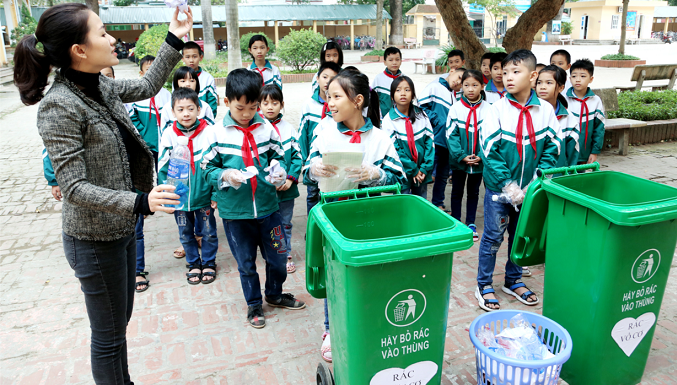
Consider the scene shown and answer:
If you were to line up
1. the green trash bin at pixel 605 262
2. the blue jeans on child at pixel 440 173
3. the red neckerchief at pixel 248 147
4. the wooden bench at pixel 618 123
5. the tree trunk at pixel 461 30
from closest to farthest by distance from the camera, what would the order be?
the green trash bin at pixel 605 262 < the red neckerchief at pixel 248 147 < the blue jeans on child at pixel 440 173 < the tree trunk at pixel 461 30 < the wooden bench at pixel 618 123

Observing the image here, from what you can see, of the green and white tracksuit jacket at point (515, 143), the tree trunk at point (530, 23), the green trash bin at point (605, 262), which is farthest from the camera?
the tree trunk at point (530, 23)

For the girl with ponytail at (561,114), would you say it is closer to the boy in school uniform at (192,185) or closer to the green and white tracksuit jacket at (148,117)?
the boy in school uniform at (192,185)

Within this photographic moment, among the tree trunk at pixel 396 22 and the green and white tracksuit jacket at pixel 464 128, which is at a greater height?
the tree trunk at pixel 396 22

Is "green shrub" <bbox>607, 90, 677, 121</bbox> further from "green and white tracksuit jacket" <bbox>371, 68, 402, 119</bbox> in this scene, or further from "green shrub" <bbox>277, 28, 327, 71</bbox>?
"green shrub" <bbox>277, 28, 327, 71</bbox>

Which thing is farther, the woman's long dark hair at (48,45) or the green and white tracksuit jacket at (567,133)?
the green and white tracksuit jacket at (567,133)

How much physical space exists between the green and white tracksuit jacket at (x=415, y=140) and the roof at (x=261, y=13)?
1474 inches

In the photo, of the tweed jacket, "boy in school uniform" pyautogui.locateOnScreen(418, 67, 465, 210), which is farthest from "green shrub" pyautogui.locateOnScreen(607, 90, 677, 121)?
the tweed jacket

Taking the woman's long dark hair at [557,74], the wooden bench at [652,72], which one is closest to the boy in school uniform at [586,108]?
the woman's long dark hair at [557,74]

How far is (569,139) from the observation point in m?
4.04

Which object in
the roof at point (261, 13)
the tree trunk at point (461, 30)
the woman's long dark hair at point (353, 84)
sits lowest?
the woman's long dark hair at point (353, 84)

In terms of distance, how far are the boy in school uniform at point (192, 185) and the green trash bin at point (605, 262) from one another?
8.06 feet

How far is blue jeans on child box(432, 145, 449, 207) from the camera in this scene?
5.25 metres

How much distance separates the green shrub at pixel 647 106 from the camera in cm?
864

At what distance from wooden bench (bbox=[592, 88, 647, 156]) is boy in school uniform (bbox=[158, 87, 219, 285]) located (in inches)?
244
